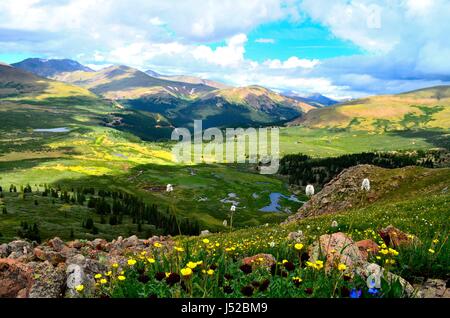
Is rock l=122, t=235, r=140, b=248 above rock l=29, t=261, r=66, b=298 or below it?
below

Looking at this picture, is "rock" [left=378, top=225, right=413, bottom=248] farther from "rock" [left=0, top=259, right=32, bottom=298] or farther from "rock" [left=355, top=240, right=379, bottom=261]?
"rock" [left=0, top=259, right=32, bottom=298]

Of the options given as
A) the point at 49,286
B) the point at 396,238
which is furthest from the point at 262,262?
the point at 396,238

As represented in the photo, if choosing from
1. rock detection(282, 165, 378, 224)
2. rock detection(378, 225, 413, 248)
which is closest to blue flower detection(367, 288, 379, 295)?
rock detection(378, 225, 413, 248)

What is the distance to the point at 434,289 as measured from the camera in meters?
8.53

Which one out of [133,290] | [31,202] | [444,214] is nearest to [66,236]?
[31,202]

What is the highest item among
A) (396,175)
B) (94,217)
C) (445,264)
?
(445,264)

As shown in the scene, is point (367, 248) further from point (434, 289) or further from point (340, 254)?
point (340, 254)

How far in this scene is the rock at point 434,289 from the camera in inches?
320

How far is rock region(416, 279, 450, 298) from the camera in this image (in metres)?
8.13

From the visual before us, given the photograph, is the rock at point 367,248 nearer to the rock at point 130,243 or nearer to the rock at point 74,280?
the rock at point 74,280
